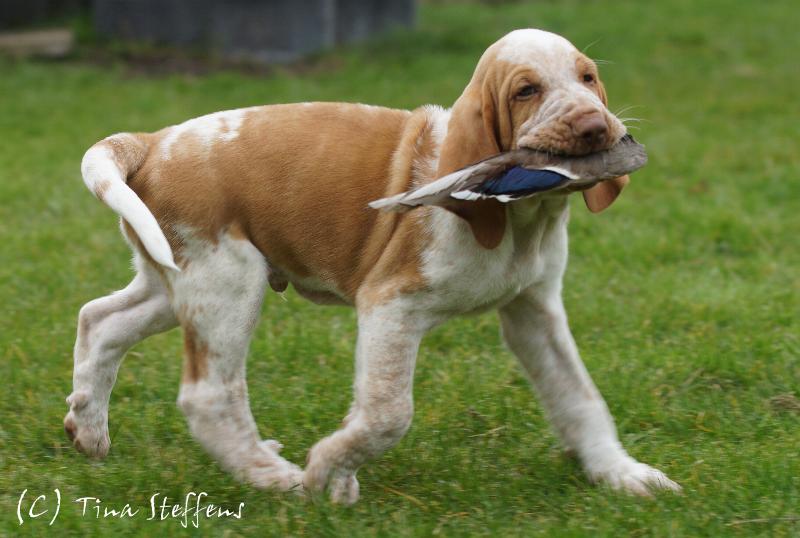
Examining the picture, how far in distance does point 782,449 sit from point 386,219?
1.60 metres

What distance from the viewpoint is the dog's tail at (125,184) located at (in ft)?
12.0

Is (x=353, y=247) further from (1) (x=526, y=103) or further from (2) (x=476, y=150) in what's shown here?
(1) (x=526, y=103)

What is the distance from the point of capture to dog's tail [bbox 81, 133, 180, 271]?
3.65 metres

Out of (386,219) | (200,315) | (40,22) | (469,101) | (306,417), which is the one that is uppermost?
(469,101)

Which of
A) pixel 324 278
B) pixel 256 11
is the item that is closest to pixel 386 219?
pixel 324 278

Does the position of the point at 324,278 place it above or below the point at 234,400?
above

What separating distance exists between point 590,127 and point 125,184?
1.44 metres

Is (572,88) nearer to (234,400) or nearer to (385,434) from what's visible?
(385,434)

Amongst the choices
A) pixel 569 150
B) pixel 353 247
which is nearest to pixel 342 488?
pixel 353 247

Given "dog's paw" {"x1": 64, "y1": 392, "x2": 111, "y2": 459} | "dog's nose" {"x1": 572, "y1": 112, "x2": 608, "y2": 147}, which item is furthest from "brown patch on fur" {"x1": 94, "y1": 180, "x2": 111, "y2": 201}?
"dog's nose" {"x1": 572, "y1": 112, "x2": 608, "y2": 147}

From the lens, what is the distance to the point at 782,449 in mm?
4363

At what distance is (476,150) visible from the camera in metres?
3.82

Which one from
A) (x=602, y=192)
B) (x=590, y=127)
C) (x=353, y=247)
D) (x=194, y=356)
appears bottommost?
(x=194, y=356)

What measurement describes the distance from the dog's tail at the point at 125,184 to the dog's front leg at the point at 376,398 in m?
0.68
